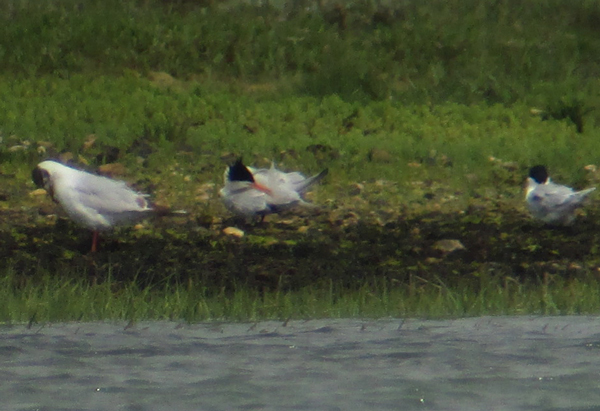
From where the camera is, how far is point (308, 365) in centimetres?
523

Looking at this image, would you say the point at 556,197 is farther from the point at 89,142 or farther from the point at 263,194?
the point at 89,142

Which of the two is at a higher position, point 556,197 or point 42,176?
point 42,176

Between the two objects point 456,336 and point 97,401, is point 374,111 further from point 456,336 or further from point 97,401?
point 97,401

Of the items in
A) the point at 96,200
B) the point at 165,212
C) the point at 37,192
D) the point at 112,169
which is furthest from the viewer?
the point at 112,169

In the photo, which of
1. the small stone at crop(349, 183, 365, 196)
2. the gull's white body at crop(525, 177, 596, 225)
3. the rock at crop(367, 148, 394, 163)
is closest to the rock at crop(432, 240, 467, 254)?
the gull's white body at crop(525, 177, 596, 225)

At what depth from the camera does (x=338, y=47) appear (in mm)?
15492

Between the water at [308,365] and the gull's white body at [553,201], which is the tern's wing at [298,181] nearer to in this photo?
the gull's white body at [553,201]

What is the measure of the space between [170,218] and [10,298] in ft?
10.7

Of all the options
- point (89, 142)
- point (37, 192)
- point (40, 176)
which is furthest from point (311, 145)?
point (40, 176)

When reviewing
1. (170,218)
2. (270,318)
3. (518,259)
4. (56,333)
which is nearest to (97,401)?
(56,333)

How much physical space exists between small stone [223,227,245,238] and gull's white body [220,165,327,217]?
12 cm

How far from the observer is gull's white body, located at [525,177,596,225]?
28.0 feet

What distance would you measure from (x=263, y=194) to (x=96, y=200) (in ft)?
4.17

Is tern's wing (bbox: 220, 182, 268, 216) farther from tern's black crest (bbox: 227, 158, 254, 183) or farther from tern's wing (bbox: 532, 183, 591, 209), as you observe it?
tern's wing (bbox: 532, 183, 591, 209)
